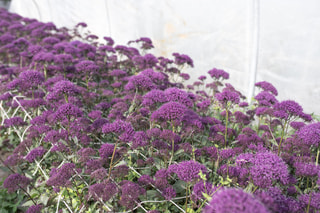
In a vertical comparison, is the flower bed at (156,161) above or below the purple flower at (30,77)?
below

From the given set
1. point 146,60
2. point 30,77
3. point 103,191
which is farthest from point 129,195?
point 146,60

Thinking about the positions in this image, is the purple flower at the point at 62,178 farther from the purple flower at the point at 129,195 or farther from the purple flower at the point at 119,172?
the purple flower at the point at 129,195

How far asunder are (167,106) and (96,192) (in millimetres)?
1123

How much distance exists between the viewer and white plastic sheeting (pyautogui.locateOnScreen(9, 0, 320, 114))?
5.41m

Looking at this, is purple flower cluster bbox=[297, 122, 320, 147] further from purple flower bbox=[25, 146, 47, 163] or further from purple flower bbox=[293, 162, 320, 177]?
purple flower bbox=[25, 146, 47, 163]

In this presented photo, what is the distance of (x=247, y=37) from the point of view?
6.25 meters

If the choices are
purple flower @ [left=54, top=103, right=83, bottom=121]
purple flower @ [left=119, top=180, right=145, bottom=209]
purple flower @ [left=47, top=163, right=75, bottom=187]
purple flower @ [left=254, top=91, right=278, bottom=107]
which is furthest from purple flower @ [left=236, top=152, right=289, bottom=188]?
purple flower @ [left=254, top=91, right=278, bottom=107]

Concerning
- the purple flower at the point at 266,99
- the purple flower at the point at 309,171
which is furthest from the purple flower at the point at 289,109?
the purple flower at the point at 266,99

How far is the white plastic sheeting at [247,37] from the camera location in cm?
541

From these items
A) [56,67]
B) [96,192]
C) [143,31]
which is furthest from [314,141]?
[143,31]

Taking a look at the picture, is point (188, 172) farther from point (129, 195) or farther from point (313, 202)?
point (313, 202)

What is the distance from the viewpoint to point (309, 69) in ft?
18.0

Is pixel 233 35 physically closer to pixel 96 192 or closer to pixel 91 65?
pixel 91 65

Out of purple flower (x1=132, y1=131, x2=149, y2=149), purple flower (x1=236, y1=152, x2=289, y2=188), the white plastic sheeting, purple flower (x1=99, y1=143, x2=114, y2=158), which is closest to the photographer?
purple flower (x1=236, y1=152, x2=289, y2=188)
